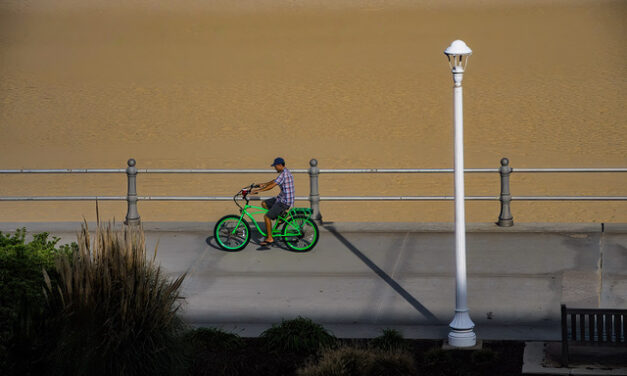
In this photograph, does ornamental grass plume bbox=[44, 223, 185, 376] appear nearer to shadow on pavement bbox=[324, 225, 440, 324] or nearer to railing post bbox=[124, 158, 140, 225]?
shadow on pavement bbox=[324, 225, 440, 324]

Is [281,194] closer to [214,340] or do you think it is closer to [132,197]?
[132,197]

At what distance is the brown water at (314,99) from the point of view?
28391mm

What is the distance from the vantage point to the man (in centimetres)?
1445

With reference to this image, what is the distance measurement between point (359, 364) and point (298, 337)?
3.76 feet

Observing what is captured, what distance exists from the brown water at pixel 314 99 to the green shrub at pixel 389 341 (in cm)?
1342

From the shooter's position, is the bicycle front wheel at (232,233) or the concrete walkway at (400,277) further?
the bicycle front wheel at (232,233)

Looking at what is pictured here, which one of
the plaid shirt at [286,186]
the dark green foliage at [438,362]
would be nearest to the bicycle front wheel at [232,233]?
A: the plaid shirt at [286,186]

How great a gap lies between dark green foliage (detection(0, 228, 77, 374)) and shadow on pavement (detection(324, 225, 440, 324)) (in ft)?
15.2

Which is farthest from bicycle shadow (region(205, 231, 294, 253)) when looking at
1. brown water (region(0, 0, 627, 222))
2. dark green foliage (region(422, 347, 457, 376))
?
brown water (region(0, 0, 627, 222))

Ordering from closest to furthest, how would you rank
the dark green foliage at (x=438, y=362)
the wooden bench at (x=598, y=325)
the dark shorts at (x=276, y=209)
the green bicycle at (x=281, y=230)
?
the wooden bench at (x=598, y=325) → the dark green foliage at (x=438, y=362) → the dark shorts at (x=276, y=209) → the green bicycle at (x=281, y=230)

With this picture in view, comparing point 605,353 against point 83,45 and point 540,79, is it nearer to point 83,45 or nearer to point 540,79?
point 540,79

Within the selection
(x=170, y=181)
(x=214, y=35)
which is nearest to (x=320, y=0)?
(x=214, y=35)

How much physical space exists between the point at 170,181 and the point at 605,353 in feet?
71.1

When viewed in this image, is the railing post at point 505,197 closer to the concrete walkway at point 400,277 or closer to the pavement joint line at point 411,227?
the pavement joint line at point 411,227
